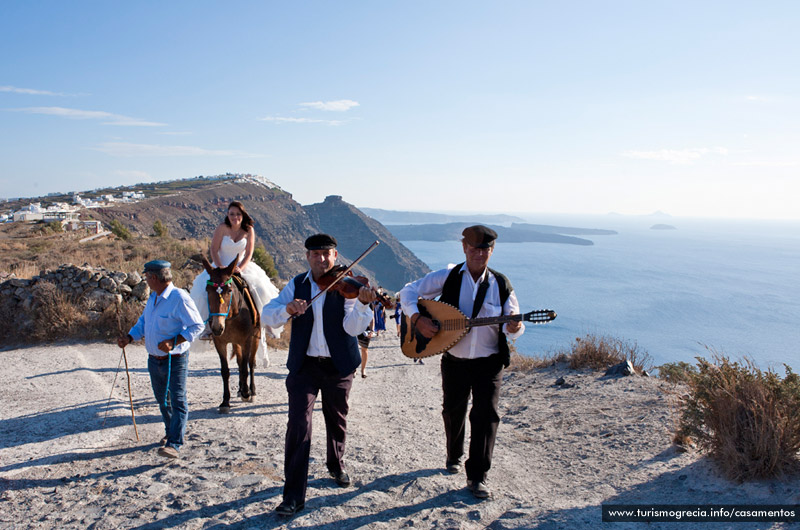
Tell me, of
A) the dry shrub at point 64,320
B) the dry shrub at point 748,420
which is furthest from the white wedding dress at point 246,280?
the dry shrub at point 748,420

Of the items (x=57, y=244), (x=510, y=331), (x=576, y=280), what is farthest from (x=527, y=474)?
(x=576, y=280)

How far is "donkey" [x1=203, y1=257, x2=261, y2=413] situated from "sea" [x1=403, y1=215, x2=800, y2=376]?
20.6 m

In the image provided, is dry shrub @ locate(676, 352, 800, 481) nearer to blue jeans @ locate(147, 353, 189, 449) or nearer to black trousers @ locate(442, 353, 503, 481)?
black trousers @ locate(442, 353, 503, 481)

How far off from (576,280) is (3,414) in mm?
120715

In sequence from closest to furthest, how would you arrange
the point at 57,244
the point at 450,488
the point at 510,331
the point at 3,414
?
the point at 510,331 < the point at 450,488 < the point at 3,414 < the point at 57,244

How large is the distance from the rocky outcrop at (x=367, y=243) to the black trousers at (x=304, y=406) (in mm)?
99879

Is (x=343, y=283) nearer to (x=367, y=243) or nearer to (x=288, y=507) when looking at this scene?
(x=288, y=507)

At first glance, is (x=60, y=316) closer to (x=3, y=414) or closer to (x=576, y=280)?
(x=3, y=414)

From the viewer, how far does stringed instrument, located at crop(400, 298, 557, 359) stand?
4.23 m

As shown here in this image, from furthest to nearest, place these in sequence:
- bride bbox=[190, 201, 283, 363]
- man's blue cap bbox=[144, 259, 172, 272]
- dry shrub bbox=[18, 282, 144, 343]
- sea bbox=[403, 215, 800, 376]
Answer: sea bbox=[403, 215, 800, 376]
dry shrub bbox=[18, 282, 144, 343]
bride bbox=[190, 201, 283, 363]
man's blue cap bbox=[144, 259, 172, 272]

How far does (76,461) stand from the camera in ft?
16.3

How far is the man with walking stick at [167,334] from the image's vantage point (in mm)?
4934

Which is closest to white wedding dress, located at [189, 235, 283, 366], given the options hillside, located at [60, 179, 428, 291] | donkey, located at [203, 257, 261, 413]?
donkey, located at [203, 257, 261, 413]

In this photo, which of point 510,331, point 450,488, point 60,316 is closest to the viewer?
point 510,331
